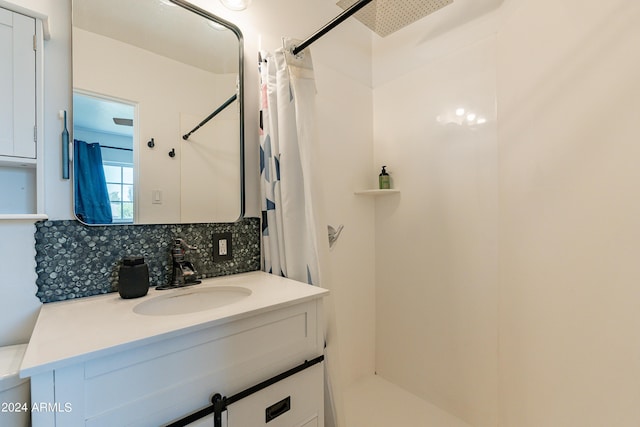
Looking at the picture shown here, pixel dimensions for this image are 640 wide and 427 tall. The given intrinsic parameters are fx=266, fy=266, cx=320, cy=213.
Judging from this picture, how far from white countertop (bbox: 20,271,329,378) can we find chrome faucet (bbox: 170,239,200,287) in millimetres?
70

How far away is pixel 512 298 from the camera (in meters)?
1.24

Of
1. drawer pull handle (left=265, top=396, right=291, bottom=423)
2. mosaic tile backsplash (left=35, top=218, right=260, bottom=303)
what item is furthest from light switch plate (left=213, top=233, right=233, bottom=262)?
drawer pull handle (left=265, top=396, right=291, bottom=423)

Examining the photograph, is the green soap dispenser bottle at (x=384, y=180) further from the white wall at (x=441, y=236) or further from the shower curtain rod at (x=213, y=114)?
the shower curtain rod at (x=213, y=114)

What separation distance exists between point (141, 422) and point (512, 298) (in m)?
1.45

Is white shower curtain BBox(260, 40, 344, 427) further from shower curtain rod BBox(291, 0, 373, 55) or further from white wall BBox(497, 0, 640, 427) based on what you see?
white wall BBox(497, 0, 640, 427)

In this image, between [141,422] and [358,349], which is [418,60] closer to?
[358,349]

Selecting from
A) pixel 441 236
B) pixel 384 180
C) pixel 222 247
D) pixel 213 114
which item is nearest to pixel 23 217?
pixel 222 247

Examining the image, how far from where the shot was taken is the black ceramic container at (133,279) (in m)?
0.91

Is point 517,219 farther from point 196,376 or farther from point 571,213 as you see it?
point 196,376

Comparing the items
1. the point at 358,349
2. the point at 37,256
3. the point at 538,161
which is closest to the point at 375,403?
the point at 358,349

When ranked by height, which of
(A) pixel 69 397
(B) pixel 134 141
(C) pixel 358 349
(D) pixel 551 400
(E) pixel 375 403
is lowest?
(E) pixel 375 403

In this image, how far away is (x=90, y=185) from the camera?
95 cm

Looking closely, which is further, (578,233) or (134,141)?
(134,141)

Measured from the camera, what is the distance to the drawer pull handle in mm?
817
